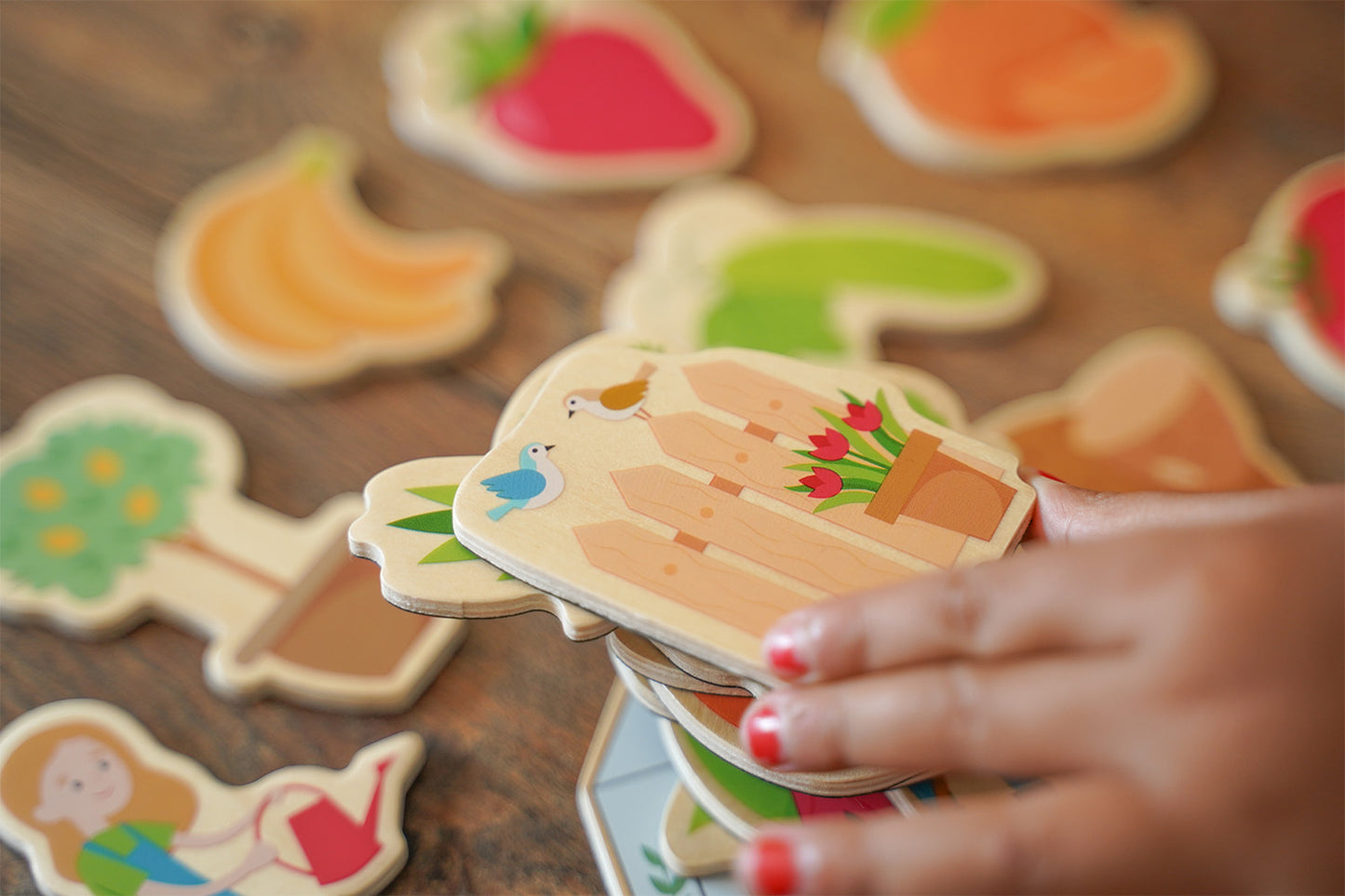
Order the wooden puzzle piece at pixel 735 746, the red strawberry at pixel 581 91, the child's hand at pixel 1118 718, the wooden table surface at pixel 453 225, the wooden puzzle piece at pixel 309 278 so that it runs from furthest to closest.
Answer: the red strawberry at pixel 581 91, the wooden puzzle piece at pixel 309 278, the wooden table surface at pixel 453 225, the wooden puzzle piece at pixel 735 746, the child's hand at pixel 1118 718

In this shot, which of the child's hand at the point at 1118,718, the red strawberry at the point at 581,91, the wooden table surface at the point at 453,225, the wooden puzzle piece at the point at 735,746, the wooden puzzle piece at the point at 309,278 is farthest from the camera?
the red strawberry at the point at 581,91

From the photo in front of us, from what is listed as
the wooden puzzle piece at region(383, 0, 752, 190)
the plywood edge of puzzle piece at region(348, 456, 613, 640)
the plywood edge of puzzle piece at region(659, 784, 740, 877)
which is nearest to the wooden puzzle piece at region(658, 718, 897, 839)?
the plywood edge of puzzle piece at region(659, 784, 740, 877)

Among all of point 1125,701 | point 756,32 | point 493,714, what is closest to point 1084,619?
point 1125,701

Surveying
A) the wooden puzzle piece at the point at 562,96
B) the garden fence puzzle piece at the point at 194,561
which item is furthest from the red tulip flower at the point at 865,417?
the wooden puzzle piece at the point at 562,96

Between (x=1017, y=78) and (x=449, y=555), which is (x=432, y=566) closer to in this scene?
(x=449, y=555)

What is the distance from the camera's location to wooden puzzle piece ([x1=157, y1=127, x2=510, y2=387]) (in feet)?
2.20

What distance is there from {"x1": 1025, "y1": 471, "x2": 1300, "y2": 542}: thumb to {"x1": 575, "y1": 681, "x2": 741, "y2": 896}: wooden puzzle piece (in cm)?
21

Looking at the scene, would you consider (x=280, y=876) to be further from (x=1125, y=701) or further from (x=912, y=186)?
(x=912, y=186)

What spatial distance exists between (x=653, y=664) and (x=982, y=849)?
147 millimetres

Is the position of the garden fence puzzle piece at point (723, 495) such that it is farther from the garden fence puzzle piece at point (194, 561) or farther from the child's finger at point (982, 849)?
the garden fence puzzle piece at point (194, 561)

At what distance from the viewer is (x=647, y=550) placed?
Answer: 0.41 meters

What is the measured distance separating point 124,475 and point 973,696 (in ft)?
1.65

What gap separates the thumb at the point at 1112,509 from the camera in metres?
0.45

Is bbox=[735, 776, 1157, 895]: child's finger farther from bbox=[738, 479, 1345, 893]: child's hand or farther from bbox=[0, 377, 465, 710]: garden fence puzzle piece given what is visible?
bbox=[0, 377, 465, 710]: garden fence puzzle piece
